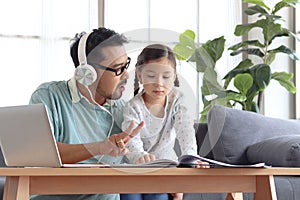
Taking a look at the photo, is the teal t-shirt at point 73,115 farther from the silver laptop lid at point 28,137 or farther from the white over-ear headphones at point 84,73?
the silver laptop lid at point 28,137

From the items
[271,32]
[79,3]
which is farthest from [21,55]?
[271,32]

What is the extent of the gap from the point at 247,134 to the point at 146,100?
1742 millimetres

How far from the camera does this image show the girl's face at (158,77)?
4.74ft

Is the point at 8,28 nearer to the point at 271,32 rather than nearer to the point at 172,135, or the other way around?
the point at 271,32

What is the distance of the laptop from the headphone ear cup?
378 millimetres

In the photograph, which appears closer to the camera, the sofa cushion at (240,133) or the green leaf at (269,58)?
the sofa cushion at (240,133)

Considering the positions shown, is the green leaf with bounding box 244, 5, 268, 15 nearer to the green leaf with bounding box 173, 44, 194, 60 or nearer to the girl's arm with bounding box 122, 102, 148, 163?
the green leaf with bounding box 173, 44, 194, 60

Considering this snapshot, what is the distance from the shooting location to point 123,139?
146cm

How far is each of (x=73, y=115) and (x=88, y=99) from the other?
7 centimetres

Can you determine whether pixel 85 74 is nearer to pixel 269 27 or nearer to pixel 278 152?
pixel 278 152

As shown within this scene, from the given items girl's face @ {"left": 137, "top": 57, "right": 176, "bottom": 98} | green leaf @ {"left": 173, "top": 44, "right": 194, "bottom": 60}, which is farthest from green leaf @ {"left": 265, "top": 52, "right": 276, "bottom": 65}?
girl's face @ {"left": 137, "top": 57, "right": 176, "bottom": 98}

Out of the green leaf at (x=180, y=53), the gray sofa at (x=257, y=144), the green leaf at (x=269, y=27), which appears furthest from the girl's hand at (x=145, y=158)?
the green leaf at (x=269, y=27)

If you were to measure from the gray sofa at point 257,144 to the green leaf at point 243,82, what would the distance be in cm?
91

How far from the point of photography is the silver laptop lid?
1.38 m
